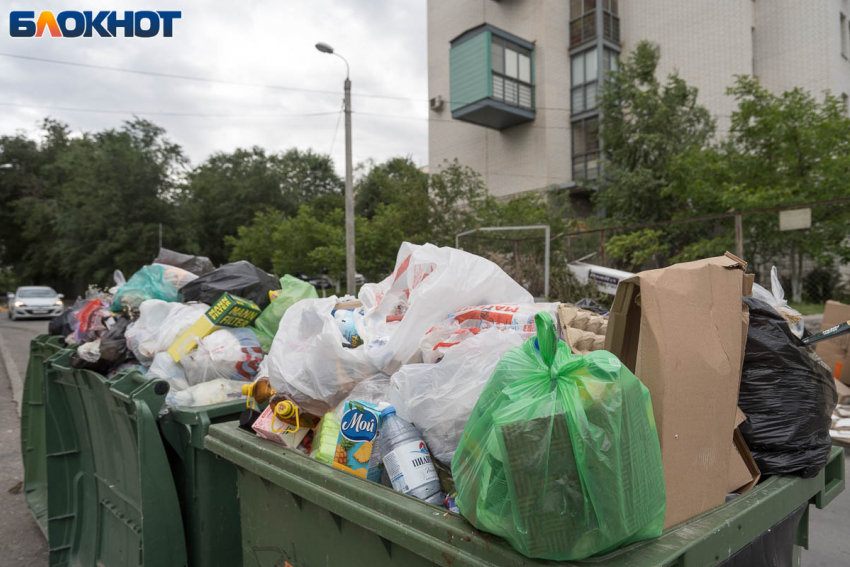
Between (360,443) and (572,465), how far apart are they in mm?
833

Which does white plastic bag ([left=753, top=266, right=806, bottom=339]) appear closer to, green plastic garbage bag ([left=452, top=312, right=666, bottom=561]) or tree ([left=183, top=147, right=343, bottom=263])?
green plastic garbage bag ([left=452, top=312, right=666, bottom=561])

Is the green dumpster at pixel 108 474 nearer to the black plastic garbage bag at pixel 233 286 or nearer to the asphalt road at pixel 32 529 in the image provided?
the asphalt road at pixel 32 529

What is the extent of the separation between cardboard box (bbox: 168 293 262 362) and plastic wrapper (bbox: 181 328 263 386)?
4 centimetres

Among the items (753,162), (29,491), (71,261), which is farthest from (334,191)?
(29,491)

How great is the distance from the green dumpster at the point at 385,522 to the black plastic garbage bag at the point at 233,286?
159cm

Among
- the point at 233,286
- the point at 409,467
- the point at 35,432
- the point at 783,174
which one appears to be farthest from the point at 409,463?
the point at 783,174

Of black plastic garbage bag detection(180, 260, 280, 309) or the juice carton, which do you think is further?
black plastic garbage bag detection(180, 260, 280, 309)

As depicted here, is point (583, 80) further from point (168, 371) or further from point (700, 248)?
point (168, 371)

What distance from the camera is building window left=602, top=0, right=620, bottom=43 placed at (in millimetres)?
20312

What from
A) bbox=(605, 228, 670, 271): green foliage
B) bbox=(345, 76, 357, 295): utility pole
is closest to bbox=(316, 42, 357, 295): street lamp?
bbox=(345, 76, 357, 295): utility pole

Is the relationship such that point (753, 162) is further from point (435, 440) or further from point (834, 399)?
point (435, 440)

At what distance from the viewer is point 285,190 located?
1238 inches

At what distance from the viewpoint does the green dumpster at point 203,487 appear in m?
2.21

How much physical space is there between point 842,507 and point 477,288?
3.16 metres
